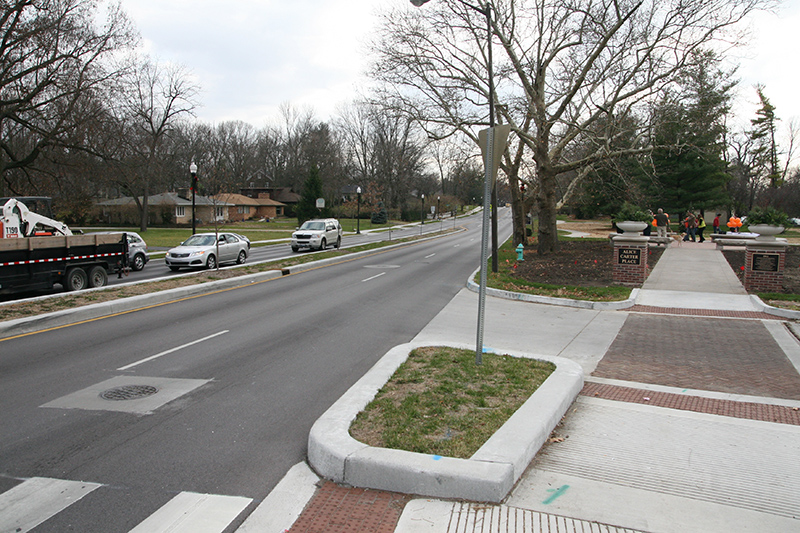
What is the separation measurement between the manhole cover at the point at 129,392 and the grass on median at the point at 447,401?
2968 millimetres

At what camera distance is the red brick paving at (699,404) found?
6.01 m

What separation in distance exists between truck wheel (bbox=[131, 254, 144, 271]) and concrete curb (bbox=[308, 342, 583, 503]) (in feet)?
66.1

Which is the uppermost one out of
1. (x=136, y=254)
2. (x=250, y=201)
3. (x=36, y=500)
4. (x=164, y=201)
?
(x=250, y=201)

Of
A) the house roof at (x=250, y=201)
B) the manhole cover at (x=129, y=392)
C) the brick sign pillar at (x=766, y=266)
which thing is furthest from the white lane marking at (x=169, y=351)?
the house roof at (x=250, y=201)

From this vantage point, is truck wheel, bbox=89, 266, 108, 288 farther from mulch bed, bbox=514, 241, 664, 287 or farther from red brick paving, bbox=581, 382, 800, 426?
red brick paving, bbox=581, 382, 800, 426

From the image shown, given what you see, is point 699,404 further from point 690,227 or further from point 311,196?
point 311,196

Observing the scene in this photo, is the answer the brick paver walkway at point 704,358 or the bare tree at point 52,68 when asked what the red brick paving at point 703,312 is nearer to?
the brick paver walkway at point 704,358

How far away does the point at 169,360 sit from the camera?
8.21 metres

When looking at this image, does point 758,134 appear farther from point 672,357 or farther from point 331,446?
point 331,446

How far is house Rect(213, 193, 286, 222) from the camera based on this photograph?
256ft

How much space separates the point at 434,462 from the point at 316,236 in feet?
87.5

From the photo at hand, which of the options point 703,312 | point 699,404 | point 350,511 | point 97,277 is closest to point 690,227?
point 703,312

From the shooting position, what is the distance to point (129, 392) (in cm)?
669

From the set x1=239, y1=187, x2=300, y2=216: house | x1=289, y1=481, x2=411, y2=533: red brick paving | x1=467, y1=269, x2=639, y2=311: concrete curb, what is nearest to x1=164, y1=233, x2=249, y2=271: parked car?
x1=467, y1=269, x2=639, y2=311: concrete curb
